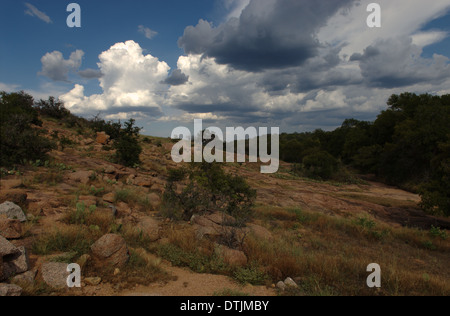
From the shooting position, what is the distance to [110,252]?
13.8ft

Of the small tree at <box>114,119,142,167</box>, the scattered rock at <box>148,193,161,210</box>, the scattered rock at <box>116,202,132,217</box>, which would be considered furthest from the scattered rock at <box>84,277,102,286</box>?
the small tree at <box>114,119,142,167</box>

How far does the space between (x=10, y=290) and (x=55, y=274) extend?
2.02ft

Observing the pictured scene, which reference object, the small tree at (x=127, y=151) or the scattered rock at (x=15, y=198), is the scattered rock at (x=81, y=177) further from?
the small tree at (x=127, y=151)

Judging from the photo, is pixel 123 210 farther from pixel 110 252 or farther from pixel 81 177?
pixel 81 177

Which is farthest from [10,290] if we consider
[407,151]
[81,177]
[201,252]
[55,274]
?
[407,151]

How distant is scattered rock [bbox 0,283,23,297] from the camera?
9.42ft

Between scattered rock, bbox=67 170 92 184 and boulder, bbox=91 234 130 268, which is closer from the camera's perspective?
boulder, bbox=91 234 130 268

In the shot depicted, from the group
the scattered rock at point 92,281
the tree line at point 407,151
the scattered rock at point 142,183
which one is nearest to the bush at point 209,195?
the scattered rock at point 142,183

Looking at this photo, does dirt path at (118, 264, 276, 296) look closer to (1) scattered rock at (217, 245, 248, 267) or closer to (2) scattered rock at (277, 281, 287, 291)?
(2) scattered rock at (277, 281, 287, 291)

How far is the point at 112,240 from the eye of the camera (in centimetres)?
434

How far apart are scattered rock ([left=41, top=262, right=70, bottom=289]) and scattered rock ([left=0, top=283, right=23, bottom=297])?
43 cm
